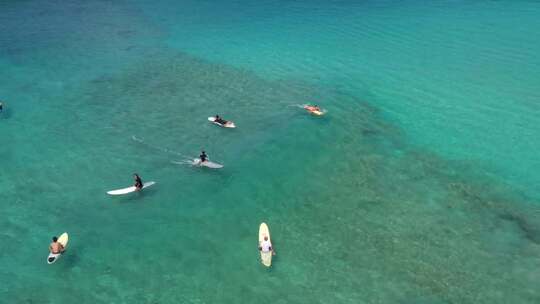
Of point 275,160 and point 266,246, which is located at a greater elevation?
point 275,160

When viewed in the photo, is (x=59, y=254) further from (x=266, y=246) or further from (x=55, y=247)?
(x=266, y=246)

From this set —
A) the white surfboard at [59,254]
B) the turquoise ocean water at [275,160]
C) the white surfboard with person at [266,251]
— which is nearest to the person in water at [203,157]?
the turquoise ocean water at [275,160]

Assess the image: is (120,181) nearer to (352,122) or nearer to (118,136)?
(118,136)

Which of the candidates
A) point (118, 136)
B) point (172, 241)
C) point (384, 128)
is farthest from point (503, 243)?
point (118, 136)

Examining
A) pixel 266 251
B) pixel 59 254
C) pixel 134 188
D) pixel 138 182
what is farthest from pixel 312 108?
pixel 59 254

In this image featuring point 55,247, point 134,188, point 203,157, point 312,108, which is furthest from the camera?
point 312,108

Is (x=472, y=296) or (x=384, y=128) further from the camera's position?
(x=384, y=128)

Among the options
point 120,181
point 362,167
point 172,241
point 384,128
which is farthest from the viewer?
point 384,128

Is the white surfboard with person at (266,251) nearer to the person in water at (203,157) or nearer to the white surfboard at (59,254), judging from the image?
the person in water at (203,157)
